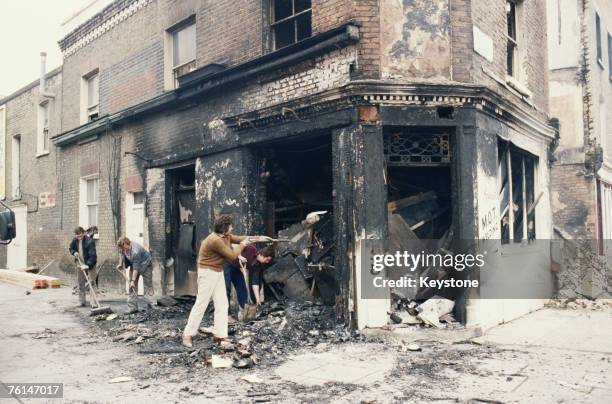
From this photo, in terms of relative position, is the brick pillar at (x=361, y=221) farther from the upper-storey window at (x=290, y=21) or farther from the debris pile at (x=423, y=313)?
the upper-storey window at (x=290, y=21)

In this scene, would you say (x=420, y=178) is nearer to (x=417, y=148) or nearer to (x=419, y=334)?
(x=417, y=148)

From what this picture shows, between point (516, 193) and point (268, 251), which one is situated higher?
point (516, 193)

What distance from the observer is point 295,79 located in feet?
27.2

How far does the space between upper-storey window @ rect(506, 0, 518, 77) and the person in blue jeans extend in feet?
19.3

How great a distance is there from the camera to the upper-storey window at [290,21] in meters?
8.77

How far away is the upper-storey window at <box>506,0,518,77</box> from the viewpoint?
9961 mm

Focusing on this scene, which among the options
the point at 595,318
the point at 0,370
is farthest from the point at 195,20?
the point at 595,318

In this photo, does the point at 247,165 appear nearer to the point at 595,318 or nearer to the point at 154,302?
the point at 154,302

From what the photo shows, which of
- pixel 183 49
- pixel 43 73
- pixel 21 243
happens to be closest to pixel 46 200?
pixel 21 243

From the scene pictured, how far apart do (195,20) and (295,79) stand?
3.81 meters

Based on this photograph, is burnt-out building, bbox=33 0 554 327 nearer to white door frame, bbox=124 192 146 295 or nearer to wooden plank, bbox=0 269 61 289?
white door frame, bbox=124 192 146 295

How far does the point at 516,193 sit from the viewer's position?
10.1 meters

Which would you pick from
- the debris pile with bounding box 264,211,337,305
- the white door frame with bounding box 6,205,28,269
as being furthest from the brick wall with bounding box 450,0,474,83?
the white door frame with bounding box 6,205,28,269

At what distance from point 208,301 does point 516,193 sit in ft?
21.5
